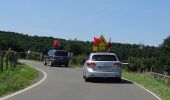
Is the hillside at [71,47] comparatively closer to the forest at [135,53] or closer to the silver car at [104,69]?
the forest at [135,53]

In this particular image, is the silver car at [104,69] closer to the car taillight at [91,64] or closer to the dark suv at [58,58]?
the car taillight at [91,64]

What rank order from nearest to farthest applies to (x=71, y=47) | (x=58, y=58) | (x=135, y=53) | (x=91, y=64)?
(x=91, y=64) < (x=58, y=58) < (x=71, y=47) < (x=135, y=53)

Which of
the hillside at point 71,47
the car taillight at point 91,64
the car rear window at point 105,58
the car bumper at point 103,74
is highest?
the hillside at point 71,47

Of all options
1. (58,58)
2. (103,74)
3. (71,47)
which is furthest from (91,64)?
(71,47)

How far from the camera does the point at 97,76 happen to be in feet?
90.5

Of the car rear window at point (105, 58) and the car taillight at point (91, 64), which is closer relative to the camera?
the car taillight at point (91, 64)

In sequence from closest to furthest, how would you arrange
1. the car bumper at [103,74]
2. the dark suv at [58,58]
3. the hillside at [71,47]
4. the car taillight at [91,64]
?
the car bumper at [103,74], the car taillight at [91,64], the dark suv at [58,58], the hillside at [71,47]

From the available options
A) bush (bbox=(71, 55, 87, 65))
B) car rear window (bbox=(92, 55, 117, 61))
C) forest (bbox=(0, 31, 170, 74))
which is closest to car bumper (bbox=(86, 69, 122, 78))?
car rear window (bbox=(92, 55, 117, 61))

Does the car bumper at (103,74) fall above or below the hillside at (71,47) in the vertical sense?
below

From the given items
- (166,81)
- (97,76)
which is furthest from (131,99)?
(166,81)

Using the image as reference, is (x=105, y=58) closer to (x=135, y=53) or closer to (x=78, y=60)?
(x=78, y=60)

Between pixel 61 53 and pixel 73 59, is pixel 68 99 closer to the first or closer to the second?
pixel 61 53

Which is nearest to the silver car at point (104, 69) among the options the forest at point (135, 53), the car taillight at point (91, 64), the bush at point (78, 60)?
the car taillight at point (91, 64)

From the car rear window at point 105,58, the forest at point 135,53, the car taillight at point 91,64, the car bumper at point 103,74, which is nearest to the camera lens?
the car bumper at point 103,74
